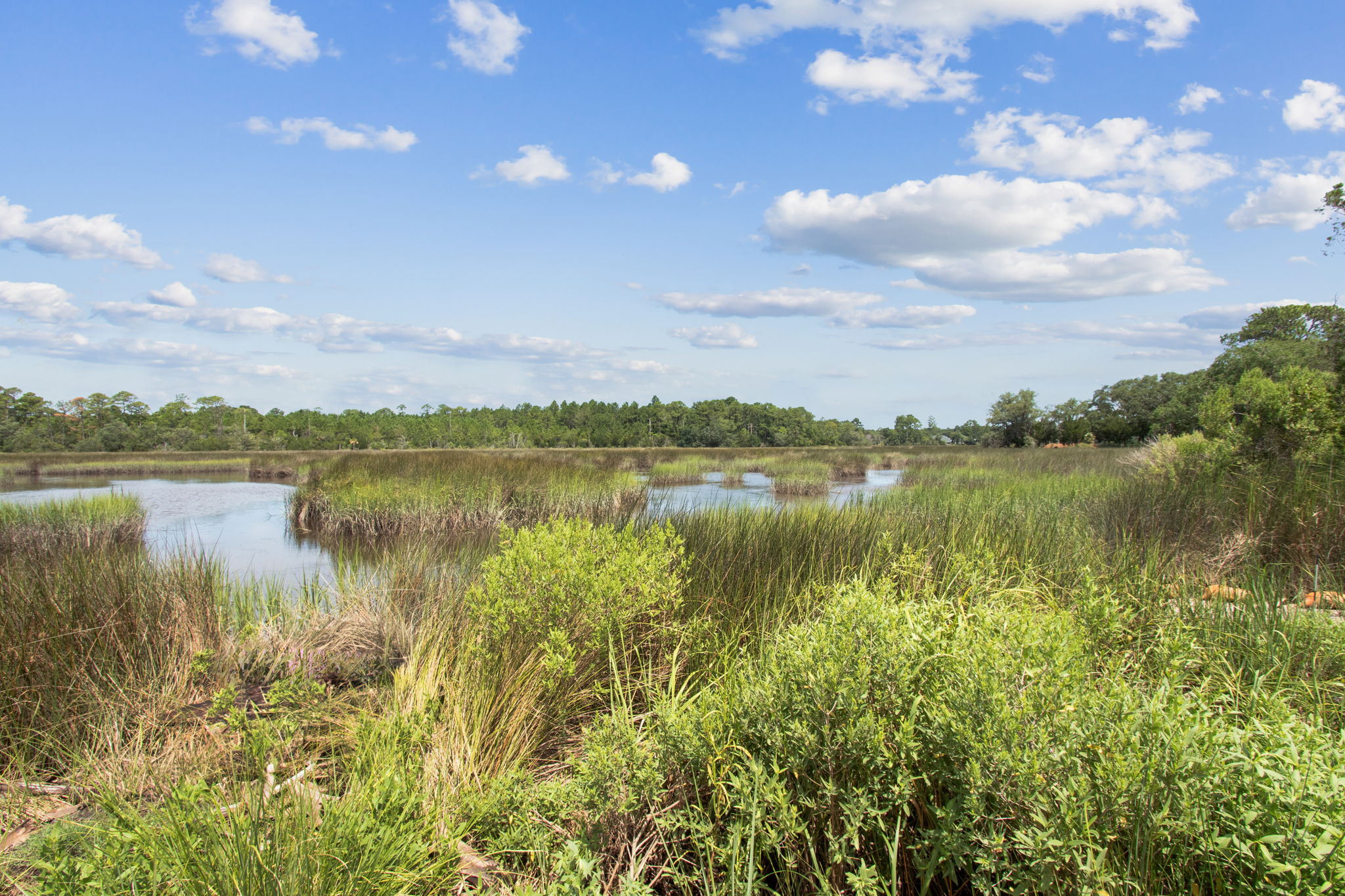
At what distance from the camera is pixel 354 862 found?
2057 millimetres

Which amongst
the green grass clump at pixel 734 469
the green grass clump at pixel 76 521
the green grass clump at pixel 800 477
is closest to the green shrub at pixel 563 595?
the green grass clump at pixel 76 521

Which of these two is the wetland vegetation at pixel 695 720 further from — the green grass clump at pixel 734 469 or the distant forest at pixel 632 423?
the distant forest at pixel 632 423

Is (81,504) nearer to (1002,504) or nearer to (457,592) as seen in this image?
(457,592)

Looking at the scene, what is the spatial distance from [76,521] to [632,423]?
66.9 metres

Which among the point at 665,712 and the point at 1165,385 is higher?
the point at 1165,385

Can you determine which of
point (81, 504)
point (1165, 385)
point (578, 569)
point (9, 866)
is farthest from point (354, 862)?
point (1165, 385)

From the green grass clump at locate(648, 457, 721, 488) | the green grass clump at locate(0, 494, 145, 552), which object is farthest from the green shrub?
the green grass clump at locate(648, 457, 721, 488)

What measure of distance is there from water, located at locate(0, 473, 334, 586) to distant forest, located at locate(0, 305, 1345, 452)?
30405 millimetres

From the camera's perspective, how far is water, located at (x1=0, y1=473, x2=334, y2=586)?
31.9 ft

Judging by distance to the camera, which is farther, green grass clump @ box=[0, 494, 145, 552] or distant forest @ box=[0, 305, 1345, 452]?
distant forest @ box=[0, 305, 1345, 452]

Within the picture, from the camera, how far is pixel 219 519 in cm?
1595

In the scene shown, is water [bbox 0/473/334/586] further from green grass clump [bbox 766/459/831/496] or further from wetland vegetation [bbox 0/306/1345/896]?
green grass clump [bbox 766/459/831/496]

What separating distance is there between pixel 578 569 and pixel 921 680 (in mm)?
1864

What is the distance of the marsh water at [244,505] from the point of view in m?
9.55
